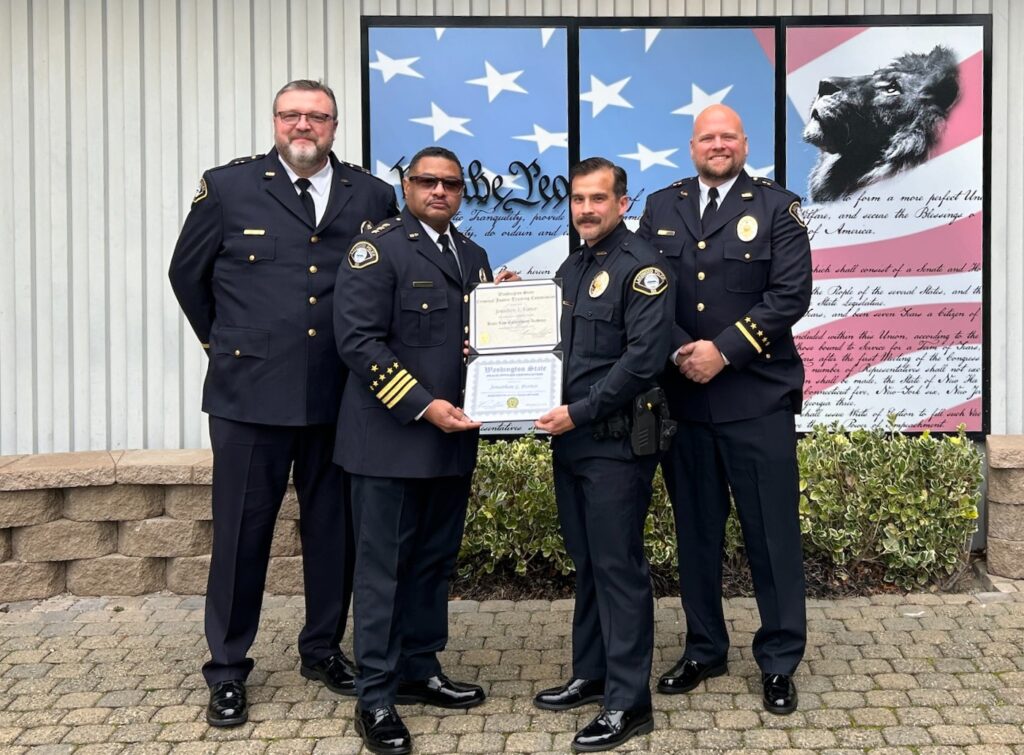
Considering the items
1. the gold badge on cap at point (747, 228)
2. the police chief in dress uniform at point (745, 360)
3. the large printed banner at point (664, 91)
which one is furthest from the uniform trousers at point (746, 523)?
the large printed banner at point (664, 91)

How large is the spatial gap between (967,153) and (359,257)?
3.74m

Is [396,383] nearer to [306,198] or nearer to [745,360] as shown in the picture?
[306,198]

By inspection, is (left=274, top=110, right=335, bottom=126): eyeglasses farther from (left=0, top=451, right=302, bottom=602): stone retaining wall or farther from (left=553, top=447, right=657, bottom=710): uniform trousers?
(left=0, top=451, right=302, bottom=602): stone retaining wall

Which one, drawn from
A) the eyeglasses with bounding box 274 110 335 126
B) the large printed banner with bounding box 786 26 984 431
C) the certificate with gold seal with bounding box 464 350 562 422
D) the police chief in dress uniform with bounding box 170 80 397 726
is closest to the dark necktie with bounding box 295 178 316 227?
the police chief in dress uniform with bounding box 170 80 397 726

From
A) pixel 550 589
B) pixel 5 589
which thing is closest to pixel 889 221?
pixel 550 589

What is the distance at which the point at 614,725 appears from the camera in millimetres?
3750

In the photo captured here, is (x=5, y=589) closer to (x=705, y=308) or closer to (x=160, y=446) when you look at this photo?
(x=160, y=446)

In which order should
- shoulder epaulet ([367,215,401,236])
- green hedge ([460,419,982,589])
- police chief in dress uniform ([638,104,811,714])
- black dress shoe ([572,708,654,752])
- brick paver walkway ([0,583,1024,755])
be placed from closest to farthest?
black dress shoe ([572,708,654,752])
brick paver walkway ([0,583,1024,755])
shoulder epaulet ([367,215,401,236])
police chief in dress uniform ([638,104,811,714])
green hedge ([460,419,982,589])

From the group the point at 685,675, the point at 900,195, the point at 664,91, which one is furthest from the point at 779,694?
the point at 664,91

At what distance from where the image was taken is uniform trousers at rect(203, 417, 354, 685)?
13.7 ft

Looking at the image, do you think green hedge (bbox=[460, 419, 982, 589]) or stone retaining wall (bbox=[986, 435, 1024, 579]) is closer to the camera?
green hedge (bbox=[460, 419, 982, 589])

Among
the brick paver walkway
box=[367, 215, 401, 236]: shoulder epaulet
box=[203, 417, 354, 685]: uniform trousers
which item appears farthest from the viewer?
box=[203, 417, 354, 685]: uniform trousers

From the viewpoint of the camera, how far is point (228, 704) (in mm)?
4012

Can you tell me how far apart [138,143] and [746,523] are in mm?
3831
